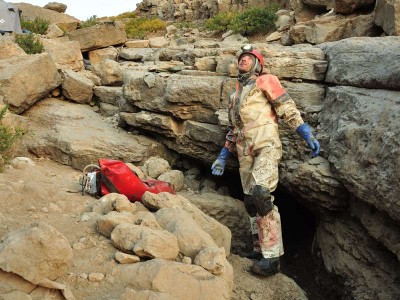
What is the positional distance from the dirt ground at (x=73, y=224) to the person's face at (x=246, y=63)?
7.46ft

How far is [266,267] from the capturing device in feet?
15.9

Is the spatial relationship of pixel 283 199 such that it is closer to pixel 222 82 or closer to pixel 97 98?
pixel 222 82

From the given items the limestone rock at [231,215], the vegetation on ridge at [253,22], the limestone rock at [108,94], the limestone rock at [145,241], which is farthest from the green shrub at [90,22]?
the limestone rock at [145,241]

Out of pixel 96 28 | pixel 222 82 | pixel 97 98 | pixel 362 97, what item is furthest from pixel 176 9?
pixel 362 97

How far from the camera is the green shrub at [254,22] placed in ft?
48.1

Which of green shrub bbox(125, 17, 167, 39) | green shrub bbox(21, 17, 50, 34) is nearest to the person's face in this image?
green shrub bbox(21, 17, 50, 34)

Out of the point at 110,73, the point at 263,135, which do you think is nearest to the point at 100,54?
the point at 110,73

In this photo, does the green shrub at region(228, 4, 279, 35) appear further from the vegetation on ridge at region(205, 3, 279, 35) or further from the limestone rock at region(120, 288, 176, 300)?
the limestone rock at region(120, 288, 176, 300)

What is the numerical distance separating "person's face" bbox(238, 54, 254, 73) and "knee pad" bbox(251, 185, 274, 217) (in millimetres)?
1476

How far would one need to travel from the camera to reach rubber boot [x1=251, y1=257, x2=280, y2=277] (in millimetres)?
4855

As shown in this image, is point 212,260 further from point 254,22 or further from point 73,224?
point 254,22

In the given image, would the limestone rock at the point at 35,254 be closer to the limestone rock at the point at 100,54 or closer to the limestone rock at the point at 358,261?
the limestone rock at the point at 358,261

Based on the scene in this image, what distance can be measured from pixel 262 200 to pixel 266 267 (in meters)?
0.77

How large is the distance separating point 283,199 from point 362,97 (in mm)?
2876
